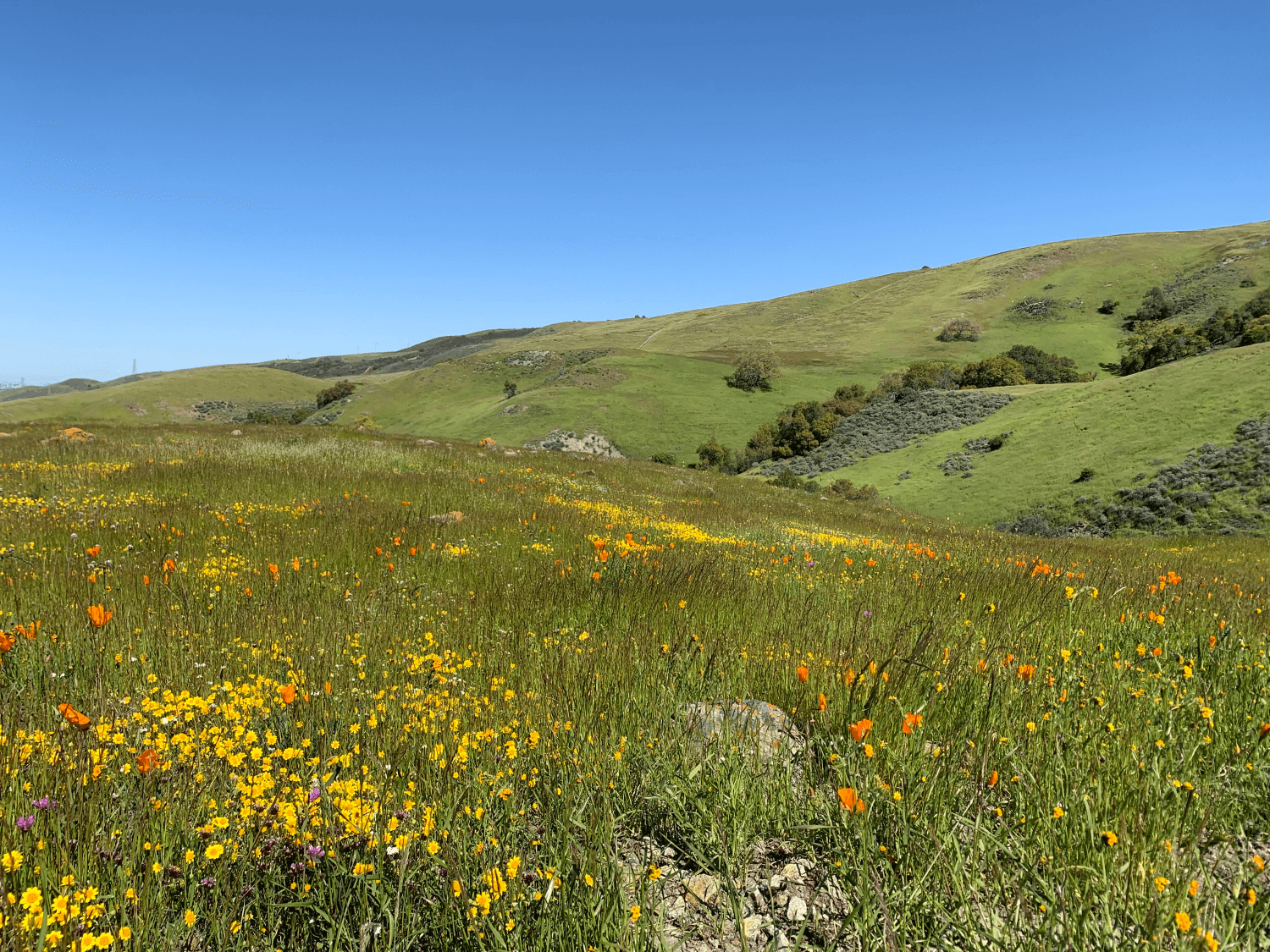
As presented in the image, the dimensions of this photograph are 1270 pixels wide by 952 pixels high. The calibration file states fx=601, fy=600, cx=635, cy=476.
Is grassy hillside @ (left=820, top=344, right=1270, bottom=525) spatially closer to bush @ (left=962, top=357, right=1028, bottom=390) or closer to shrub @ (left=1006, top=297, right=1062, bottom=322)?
bush @ (left=962, top=357, right=1028, bottom=390)

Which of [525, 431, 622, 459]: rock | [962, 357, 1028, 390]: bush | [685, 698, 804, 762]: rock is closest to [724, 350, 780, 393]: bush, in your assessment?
[962, 357, 1028, 390]: bush

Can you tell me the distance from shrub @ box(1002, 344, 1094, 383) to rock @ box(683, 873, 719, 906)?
6795 cm

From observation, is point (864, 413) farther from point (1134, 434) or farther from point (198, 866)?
point (198, 866)

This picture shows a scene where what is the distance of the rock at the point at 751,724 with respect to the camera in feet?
9.02

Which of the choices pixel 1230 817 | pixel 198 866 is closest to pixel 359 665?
pixel 198 866

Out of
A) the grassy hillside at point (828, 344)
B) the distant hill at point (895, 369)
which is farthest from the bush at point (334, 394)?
the grassy hillside at point (828, 344)

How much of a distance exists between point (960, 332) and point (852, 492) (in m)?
66.3

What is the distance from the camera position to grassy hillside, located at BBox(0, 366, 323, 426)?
307ft

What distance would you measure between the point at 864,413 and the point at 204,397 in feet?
402

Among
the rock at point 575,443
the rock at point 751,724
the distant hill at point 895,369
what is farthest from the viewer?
the rock at point 575,443

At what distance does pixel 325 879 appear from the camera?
2016 millimetres

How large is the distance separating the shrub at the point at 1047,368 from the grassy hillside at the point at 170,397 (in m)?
106

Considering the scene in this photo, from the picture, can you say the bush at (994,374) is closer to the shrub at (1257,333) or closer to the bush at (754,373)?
the shrub at (1257,333)

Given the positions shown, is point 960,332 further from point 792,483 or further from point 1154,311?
point 792,483
